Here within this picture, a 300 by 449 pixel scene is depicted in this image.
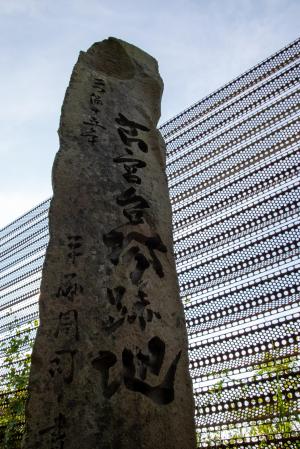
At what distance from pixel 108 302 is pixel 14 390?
18.0 feet

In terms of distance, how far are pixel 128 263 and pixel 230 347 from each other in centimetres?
271

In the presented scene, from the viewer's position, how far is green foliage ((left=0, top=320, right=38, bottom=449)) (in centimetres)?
591

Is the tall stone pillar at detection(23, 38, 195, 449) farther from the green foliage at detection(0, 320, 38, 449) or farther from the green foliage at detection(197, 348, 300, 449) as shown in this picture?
the green foliage at detection(0, 320, 38, 449)

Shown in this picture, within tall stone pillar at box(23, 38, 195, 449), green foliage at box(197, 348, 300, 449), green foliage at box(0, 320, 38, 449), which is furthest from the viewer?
green foliage at box(0, 320, 38, 449)

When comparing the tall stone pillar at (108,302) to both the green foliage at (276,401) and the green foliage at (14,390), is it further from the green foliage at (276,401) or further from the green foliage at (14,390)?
the green foliage at (14,390)

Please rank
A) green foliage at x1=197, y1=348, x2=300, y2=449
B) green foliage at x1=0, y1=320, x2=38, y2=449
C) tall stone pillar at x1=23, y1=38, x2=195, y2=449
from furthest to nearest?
green foliage at x1=0, y1=320, x2=38, y2=449, green foliage at x1=197, y1=348, x2=300, y2=449, tall stone pillar at x1=23, y1=38, x2=195, y2=449

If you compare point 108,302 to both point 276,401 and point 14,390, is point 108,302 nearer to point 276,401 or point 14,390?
point 276,401

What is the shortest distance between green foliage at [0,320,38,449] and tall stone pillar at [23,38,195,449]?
4.46 meters

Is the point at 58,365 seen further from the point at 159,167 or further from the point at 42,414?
the point at 159,167

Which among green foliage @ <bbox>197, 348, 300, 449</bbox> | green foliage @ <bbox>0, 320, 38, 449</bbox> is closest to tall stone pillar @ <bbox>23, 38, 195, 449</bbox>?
green foliage @ <bbox>197, 348, 300, 449</bbox>

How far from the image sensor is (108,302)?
2.53 meters

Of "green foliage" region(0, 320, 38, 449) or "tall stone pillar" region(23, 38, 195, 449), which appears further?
"green foliage" region(0, 320, 38, 449)

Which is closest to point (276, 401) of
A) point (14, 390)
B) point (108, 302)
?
point (108, 302)

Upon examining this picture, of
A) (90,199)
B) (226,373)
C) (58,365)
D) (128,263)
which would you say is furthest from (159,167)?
(226,373)
